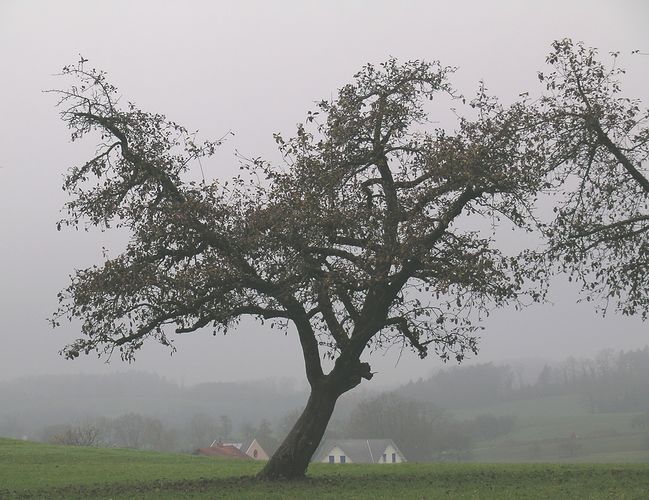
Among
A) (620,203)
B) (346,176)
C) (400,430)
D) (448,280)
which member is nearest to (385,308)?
(448,280)

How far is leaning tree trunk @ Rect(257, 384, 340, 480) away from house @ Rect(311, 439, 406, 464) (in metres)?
72.9

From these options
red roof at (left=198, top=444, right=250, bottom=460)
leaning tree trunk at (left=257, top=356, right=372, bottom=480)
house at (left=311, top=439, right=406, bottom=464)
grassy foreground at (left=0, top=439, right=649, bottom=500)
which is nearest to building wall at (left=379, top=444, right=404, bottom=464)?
house at (left=311, top=439, right=406, bottom=464)

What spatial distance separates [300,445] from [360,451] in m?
78.3

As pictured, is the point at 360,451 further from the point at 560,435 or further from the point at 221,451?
the point at 560,435

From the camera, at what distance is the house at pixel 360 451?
9594 cm

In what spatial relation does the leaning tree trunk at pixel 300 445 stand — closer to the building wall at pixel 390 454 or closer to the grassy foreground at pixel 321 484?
the grassy foreground at pixel 321 484

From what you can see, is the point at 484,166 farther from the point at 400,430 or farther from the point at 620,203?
the point at 400,430

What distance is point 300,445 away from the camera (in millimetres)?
23406

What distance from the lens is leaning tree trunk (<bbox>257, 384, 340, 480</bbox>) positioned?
76.8 ft

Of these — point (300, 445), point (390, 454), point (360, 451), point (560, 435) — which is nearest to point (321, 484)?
point (300, 445)

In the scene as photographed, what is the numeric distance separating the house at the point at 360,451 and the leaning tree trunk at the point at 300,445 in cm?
7292

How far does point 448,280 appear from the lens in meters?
21.8

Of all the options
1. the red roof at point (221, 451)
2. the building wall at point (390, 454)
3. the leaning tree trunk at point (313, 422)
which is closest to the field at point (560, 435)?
the building wall at point (390, 454)

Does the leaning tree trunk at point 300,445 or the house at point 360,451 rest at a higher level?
the leaning tree trunk at point 300,445
